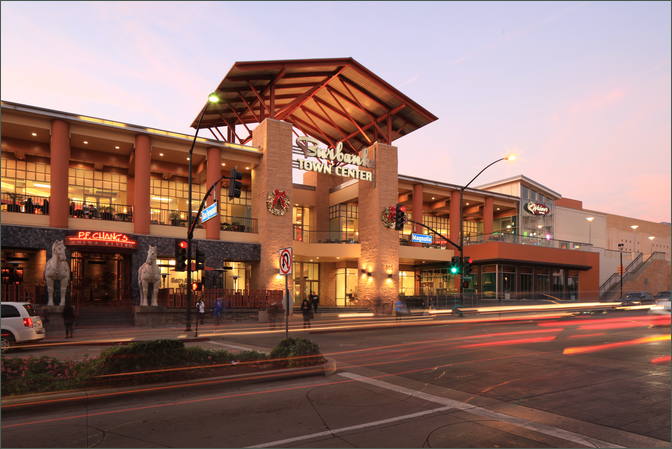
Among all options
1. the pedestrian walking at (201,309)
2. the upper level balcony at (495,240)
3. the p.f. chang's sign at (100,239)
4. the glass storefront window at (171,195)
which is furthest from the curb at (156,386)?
the upper level balcony at (495,240)

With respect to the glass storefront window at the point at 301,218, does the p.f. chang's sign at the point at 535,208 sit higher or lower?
higher

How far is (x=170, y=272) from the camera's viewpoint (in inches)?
1527

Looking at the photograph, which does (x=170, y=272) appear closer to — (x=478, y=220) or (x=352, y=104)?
(x=352, y=104)

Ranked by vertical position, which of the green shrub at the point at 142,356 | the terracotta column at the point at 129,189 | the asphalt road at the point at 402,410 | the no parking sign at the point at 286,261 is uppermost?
the terracotta column at the point at 129,189

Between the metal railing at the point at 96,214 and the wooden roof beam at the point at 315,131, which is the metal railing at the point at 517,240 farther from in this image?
the metal railing at the point at 96,214

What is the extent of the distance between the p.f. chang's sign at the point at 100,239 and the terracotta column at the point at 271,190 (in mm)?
9850

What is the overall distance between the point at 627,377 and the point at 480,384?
398 cm

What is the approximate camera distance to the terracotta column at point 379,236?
4256 centimetres

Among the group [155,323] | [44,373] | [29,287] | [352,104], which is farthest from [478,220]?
[44,373]

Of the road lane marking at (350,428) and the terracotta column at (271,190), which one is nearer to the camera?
the road lane marking at (350,428)

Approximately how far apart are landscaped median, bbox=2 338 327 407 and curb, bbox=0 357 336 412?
25mm

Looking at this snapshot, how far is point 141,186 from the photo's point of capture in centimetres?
3509

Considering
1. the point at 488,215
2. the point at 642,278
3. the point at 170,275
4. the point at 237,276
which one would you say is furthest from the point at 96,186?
the point at 642,278

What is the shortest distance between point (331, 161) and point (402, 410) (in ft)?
113
